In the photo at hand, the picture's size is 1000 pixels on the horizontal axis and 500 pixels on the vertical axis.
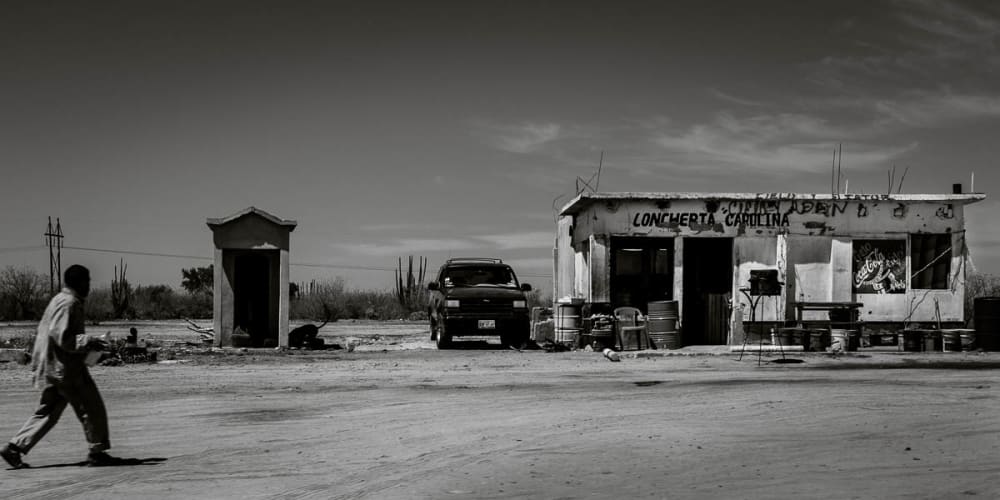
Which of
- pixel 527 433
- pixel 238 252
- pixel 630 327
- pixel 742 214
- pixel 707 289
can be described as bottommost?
pixel 527 433

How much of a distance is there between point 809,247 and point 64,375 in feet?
69.3

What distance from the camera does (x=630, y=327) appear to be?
24.4 metres

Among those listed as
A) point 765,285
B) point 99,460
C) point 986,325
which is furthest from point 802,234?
point 99,460

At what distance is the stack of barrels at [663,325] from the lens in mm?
24672

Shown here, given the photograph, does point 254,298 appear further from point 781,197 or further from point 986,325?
point 986,325

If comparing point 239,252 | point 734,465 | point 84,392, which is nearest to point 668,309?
point 239,252

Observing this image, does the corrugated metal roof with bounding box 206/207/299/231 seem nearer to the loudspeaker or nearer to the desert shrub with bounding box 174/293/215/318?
the loudspeaker

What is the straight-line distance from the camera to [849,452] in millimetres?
9797

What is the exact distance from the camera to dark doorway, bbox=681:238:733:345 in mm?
26766

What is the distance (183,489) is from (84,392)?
55.4 inches

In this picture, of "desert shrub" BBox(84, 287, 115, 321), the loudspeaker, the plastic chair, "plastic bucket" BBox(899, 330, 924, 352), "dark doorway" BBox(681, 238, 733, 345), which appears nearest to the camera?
the loudspeaker

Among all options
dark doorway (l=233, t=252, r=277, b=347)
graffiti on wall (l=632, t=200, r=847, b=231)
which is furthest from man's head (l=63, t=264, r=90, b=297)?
graffiti on wall (l=632, t=200, r=847, b=231)

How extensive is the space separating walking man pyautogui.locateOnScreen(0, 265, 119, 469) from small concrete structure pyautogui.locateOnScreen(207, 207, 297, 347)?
49.6 ft

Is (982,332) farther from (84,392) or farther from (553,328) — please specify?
(84,392)
